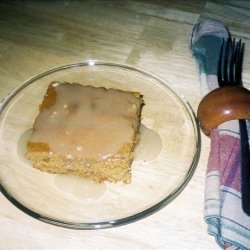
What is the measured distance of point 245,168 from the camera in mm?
872

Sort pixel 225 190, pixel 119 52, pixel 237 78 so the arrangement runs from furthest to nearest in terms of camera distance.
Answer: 1. pixel 119 52
2. pixel 237 78
3. pixel 225 190

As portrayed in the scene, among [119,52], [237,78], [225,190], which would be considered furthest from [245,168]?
[119,52]

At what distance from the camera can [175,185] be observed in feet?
2.96

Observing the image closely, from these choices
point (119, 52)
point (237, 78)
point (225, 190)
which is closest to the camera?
point (225, 190)

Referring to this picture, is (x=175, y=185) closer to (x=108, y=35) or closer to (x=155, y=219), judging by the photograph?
(x=155, y=219)

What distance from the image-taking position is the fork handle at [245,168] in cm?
83

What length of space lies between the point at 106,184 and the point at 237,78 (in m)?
0.52

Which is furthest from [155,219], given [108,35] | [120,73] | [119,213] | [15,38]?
[15,38]

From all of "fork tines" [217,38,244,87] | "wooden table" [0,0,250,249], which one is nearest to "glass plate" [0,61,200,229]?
"wooden table" [0,0,250,249]

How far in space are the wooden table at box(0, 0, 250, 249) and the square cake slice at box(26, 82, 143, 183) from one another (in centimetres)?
15

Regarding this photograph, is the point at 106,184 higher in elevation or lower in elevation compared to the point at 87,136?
lower

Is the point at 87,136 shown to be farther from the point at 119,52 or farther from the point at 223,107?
the point at 119,52

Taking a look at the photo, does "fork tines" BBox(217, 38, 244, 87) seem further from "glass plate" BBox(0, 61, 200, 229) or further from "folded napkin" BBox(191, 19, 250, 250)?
"glass plate" BBox(0, 61, 200, 229)

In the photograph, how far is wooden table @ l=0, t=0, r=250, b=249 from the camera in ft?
2.78
